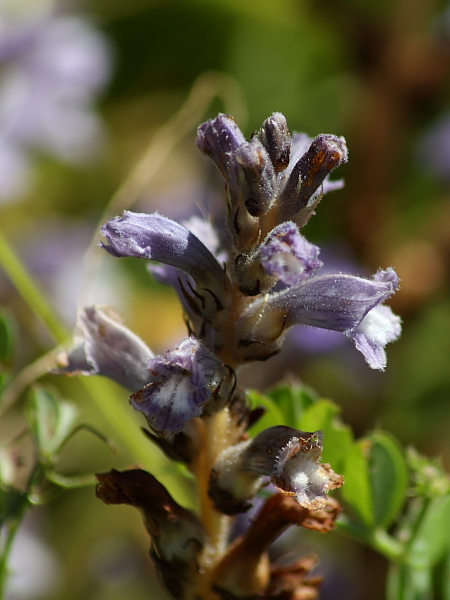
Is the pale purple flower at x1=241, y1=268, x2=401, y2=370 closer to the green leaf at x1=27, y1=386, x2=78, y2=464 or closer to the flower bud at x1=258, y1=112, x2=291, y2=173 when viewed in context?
the flower bud at x1=258, y1=112, x2=291, y2=173

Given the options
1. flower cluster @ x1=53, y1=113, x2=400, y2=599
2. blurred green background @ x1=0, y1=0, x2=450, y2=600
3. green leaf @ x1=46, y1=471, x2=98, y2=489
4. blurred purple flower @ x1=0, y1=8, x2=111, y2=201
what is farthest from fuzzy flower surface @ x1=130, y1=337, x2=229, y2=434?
blurred purple flower @ x1=0, y1=8, x2=111, y2=201

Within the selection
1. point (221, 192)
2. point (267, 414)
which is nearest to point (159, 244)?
point (267, 414)

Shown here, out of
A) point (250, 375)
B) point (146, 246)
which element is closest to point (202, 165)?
point (250, 375)

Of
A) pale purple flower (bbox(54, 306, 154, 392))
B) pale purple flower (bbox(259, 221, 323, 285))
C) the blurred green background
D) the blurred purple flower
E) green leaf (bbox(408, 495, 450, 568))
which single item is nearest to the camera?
pale purple flower (bbox(259, 221, 323, 285))

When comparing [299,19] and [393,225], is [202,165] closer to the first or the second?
[393,225]

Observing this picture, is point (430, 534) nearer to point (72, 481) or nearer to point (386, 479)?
point (386, 479)

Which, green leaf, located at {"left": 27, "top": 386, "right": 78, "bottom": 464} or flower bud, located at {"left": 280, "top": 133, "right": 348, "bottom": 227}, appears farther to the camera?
green leaf, located at {"left": 27, "top": 386, "right": 78, "bottom": 464}
